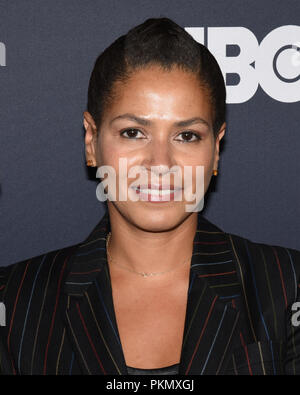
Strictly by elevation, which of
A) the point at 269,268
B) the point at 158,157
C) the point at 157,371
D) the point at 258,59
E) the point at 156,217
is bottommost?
the point at 157,371

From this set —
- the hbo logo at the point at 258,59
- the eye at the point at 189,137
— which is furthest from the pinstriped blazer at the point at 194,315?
the hbo logo at the point at 258,59

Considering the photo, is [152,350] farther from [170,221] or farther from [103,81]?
[103,81]

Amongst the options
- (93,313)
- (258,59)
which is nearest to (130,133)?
(93,313)

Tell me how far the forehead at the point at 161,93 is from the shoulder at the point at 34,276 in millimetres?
544

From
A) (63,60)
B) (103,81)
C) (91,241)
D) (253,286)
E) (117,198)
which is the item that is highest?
(63,60)

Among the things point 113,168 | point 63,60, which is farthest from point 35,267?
point 63,60

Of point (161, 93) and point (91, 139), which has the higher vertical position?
point (161, 93)

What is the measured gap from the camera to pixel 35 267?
5.62 ft

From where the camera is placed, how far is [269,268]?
1623 millimetres

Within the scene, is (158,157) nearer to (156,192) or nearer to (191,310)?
(156,192)

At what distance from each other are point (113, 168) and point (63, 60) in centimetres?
74

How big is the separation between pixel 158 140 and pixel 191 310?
1.63 feet

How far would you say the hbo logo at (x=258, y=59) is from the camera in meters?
2.02

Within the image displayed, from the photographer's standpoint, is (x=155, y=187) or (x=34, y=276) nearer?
(x=155, y=187)
